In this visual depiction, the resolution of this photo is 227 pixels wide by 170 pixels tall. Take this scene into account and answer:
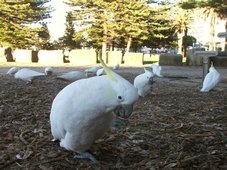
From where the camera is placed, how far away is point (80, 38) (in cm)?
1936

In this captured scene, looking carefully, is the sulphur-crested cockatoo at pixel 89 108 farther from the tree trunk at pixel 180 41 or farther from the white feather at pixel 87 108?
the tree trunk at pixel 180 41

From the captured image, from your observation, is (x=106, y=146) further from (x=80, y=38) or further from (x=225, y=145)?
(x=80, y=38)

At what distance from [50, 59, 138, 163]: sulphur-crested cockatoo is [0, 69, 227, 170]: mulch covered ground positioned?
0.18m

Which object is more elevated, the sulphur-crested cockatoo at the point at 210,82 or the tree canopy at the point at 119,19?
the tree canopy at the point at 119,19

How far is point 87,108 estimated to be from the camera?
1.55 metres

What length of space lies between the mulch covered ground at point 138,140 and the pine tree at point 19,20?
14.2 m

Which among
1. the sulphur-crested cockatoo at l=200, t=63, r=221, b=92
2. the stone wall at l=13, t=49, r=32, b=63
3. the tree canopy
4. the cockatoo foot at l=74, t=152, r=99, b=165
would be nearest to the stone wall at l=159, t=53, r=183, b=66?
the tree canopy

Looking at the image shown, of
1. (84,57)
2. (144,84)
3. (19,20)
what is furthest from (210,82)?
(19,20)

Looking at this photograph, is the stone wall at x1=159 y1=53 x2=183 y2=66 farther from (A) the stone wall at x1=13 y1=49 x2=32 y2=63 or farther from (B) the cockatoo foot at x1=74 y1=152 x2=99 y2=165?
(B) the cockatoo foot at x1=74 y1=152 x2=99 y2=165

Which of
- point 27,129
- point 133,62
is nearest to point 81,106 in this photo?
point 27,129

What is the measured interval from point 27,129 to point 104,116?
1129 mm

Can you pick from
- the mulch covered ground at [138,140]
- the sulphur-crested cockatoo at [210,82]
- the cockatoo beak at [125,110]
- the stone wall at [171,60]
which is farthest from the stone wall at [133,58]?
the cockatoo beak at [125,110]

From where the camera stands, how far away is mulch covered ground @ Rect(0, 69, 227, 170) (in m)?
1.88

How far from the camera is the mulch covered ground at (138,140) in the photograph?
188 cm
